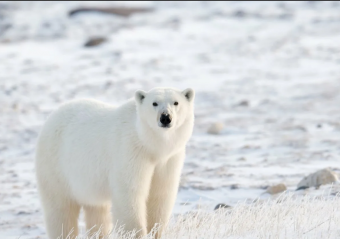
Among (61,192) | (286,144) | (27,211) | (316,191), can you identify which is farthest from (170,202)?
(286,144)

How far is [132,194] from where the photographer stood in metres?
4.04

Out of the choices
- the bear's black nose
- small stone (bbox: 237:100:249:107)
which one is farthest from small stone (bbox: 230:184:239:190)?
small stone (bbox: 237:100:249:107)

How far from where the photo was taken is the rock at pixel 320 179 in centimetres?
575

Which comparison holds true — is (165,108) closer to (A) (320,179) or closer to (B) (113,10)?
(A) (320,179)

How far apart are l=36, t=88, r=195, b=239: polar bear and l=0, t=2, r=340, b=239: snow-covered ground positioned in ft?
2.86

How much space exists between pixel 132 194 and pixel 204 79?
34.8ft

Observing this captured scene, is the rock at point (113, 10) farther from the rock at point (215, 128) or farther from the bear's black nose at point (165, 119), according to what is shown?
the bear's black nose at point (165, 119)

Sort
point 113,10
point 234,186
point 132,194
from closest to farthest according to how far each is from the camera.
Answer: point 132,194
point 234,186
point 113,10

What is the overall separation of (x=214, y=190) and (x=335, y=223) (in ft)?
9.25

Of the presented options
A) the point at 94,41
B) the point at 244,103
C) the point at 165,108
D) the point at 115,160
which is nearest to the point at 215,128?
the point at 244,103

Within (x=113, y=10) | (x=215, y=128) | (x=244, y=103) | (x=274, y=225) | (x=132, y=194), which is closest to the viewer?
(x=274, y=225)

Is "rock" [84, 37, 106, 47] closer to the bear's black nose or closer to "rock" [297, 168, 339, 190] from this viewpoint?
"rock" [297, 168, 339, 190]

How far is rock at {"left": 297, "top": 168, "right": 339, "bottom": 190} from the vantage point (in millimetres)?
5750

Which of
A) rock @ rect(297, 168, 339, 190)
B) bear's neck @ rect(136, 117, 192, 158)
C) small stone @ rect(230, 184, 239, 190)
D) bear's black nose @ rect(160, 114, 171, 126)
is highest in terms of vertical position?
bear's black nose @ rect(160, 114, 171, 126)
